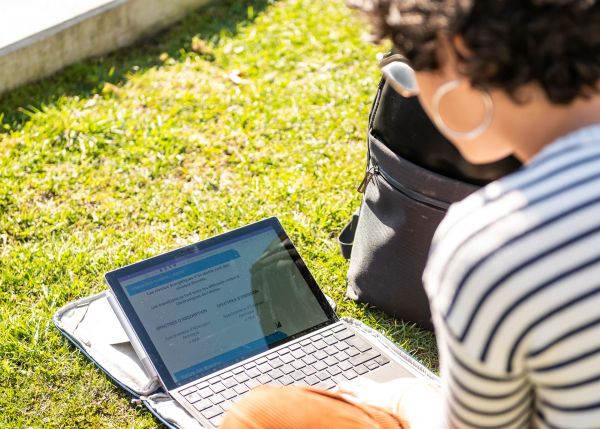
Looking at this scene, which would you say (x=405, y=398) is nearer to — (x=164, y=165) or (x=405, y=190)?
(x=405, y=190)

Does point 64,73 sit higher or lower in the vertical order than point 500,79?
lower

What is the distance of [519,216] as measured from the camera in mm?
1113

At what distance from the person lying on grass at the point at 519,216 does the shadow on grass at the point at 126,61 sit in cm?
257

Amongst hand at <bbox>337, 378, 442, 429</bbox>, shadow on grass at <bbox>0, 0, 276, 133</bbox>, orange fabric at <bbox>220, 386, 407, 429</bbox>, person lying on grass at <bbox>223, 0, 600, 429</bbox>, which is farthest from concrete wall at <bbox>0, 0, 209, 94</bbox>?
person lying on grass at <bbox>223, 0, 600, 429</bbox>

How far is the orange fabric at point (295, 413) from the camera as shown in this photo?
1.55 metres

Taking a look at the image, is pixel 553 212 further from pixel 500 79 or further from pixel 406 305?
pixel 406 305

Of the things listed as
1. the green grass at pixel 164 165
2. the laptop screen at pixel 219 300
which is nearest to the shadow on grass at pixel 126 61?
the green grass at pixel 164 165

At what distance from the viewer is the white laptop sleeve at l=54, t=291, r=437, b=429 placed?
226 cm

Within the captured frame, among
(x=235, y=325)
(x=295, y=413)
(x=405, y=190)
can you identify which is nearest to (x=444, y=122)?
(x=295, y=413)

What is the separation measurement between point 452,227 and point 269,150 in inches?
88.2

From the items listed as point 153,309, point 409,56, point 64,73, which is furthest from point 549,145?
point 64,73

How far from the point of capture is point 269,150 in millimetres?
3387

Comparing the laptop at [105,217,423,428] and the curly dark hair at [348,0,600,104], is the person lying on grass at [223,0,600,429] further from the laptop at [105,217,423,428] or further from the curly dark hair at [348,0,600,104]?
the laptop at [105,217,423,428]

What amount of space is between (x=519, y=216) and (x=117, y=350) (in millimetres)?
1595
